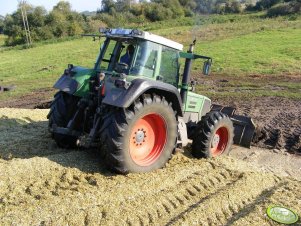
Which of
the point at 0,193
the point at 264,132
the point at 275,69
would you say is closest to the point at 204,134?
the point at 264,132

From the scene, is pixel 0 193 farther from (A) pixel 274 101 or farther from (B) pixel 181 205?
(A) pixel 274 101

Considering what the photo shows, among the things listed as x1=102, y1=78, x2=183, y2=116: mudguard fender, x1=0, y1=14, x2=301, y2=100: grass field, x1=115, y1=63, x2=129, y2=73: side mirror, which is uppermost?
x1=115, y1=63, x2=129, y2=73: side mirror

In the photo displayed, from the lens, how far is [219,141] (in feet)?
24.7

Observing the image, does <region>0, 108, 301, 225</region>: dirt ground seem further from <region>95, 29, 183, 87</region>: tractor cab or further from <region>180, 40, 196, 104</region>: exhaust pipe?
<region>95, 29, 183, 87</region>: tractor cab

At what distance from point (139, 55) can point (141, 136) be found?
1.24m

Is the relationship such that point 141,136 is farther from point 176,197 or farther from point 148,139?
point 176,197

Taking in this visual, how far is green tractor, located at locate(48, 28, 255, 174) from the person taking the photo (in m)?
5.48

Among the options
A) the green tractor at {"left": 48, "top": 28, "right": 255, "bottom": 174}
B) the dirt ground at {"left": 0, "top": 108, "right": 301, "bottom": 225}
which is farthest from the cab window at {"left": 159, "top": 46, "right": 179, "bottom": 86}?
the dirt ground at {"left": 0, "top": 108, "right": 301, "bottom": 225}

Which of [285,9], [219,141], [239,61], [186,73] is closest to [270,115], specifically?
[219,141]

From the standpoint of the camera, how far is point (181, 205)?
5125mm

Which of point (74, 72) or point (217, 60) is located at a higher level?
point (74, 72)

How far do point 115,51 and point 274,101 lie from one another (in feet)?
23.2

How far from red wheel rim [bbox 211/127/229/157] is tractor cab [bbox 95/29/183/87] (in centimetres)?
123

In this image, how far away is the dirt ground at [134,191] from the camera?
4.61 m
